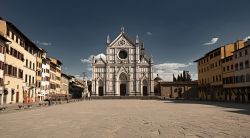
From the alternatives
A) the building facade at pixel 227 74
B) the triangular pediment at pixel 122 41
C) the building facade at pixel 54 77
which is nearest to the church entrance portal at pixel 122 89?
the triangular pediment at pixel 122 41

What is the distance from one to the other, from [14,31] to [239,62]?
41.5 m

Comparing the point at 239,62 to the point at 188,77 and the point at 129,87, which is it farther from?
the point at 188,77

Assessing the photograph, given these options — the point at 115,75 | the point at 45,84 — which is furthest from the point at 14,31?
the point at 115,75

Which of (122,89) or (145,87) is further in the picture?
(122,89)

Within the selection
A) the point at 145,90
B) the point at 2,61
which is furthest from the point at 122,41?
the point at 2,61

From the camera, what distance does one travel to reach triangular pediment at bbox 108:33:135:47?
8640 cm

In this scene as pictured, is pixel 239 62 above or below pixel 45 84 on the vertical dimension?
above

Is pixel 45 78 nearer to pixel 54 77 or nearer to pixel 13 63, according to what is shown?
pixel 54 77

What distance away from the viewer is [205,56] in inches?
2672

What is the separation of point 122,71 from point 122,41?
35.0 feet

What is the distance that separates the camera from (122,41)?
86.8m

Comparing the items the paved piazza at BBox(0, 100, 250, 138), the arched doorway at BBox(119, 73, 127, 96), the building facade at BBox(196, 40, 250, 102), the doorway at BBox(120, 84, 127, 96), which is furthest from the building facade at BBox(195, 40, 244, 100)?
the paved piazza at BBox(0, 100, 250, 138)

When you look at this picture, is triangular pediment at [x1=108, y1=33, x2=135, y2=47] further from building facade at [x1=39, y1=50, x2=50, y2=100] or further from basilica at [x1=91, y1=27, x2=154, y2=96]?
building facade at [x1=39, y1=50, x2=50, y2=100]

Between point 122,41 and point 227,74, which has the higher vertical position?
point 122,41
